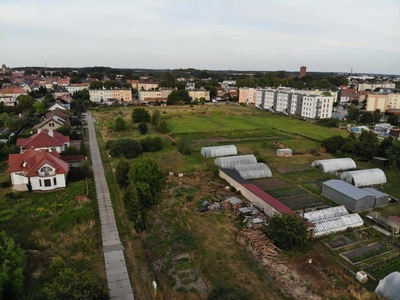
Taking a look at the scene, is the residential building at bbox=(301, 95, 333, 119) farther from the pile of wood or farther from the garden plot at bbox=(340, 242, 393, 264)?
the pile of wood

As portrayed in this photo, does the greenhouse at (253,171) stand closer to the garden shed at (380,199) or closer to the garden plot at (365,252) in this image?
the garden shed at (380,199)

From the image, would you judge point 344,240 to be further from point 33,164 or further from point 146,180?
point 33,164

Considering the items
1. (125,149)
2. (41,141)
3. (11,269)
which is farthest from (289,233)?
(41,141)

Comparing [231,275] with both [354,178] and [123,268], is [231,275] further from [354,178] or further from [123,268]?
[354,178]

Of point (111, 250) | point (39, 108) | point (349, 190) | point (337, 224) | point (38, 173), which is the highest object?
point (39, 108)

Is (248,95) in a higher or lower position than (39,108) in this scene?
higher

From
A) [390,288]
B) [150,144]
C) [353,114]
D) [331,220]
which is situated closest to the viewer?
[390,288]
